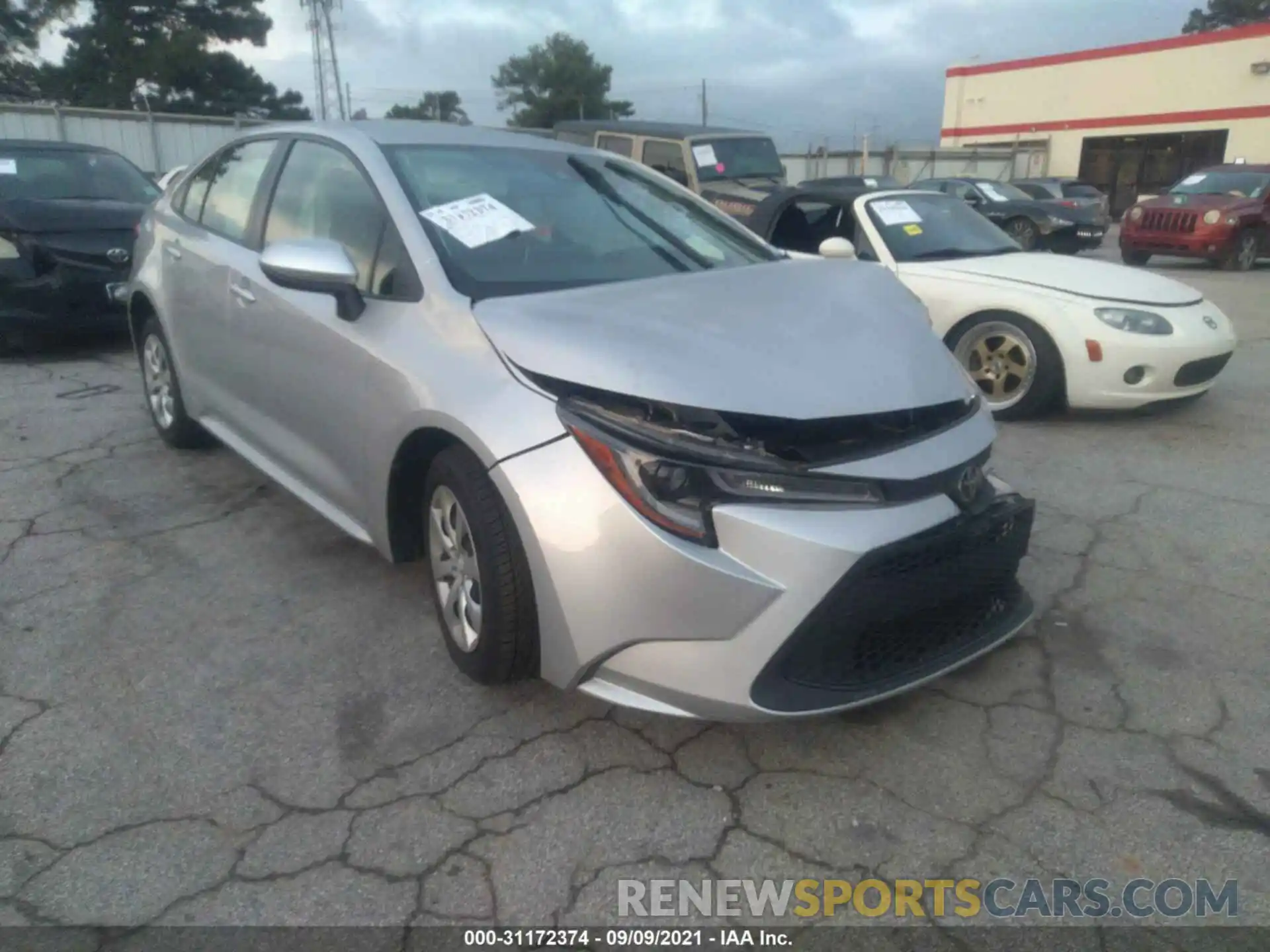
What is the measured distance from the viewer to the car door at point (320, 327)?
3.00 metres

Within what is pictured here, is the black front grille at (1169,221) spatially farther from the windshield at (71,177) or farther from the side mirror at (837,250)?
the windshield at (71,177)

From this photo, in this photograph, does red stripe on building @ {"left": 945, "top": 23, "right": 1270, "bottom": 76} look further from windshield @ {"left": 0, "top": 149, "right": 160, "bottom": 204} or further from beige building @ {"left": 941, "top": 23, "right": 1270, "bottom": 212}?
windshield @ {"left": 0, "top": 149, "right": 160, "bottom": 204}

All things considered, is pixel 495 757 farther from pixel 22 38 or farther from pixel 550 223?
pixel 22 38

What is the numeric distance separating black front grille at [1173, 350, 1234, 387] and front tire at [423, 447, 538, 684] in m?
4.33

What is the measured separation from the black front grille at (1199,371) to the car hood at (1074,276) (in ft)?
1.16

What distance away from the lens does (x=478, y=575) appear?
2.61m

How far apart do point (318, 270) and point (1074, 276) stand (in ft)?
14.7

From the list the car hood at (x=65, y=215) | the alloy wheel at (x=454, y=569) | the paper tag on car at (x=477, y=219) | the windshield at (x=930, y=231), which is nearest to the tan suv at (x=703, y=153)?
the windshield at (x=930, y=231)

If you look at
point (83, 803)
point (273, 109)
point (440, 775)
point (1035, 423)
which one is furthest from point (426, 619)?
point (273, 109)

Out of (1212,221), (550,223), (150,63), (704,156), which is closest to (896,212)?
(550,223)

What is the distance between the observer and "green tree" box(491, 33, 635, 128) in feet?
199

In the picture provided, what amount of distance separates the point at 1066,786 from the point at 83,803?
8.15ft

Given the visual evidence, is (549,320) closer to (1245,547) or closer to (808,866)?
(808,866)

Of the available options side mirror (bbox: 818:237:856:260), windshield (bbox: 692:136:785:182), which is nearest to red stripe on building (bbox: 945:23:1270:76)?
windshield (bbox: 692:136:785:182)
